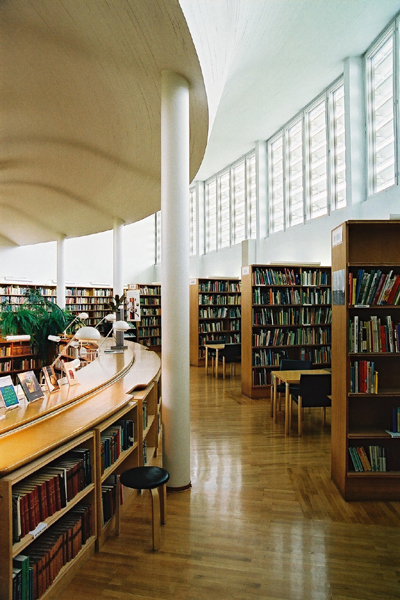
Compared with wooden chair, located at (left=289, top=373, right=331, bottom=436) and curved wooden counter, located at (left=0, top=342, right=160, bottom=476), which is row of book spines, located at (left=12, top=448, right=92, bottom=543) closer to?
curved wooden counter, located at (left=0, top=342, right=160, bottom=476)

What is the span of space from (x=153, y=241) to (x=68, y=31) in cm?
1447

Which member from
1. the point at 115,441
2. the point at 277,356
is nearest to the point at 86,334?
the point at 115,441

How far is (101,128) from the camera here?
17.0 ft

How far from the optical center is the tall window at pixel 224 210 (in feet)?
45.8

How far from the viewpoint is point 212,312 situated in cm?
1070

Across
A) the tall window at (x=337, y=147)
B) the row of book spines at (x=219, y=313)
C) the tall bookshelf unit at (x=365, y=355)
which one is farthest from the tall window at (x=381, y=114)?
the row of book spines at (x=219, y=313)

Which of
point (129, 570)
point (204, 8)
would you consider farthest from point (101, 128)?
point (129, 570)

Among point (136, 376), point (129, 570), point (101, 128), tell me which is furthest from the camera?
point (101, 128)

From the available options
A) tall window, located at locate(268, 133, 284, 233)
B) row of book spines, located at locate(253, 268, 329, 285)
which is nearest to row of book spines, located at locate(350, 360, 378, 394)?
row of book spines, located at locate(253, 268, 329, 285)

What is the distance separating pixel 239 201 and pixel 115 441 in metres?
11.3

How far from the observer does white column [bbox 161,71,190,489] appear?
12.0 ft

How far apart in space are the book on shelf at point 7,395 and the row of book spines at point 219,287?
788cm

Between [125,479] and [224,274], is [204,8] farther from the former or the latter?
[224,274]

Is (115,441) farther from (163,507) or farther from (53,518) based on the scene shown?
(53,518)
